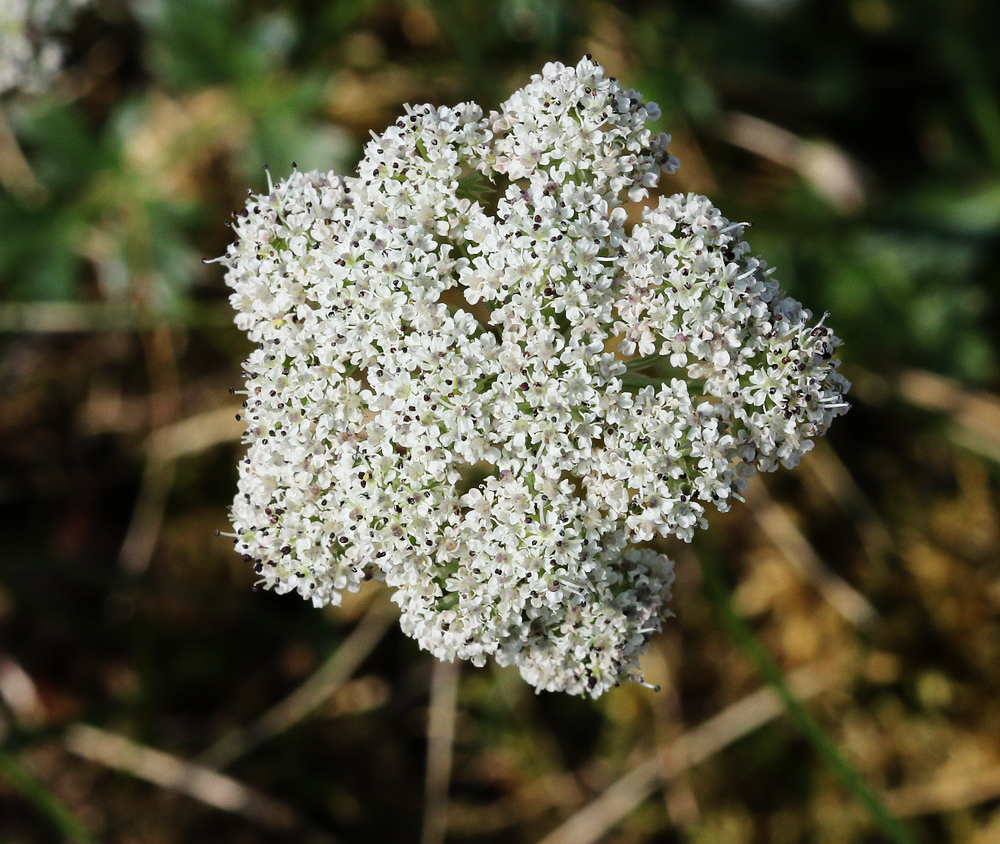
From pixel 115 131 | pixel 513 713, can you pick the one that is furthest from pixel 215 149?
pixel 513 713

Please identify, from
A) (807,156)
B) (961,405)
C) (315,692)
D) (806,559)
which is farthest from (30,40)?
(961,405)

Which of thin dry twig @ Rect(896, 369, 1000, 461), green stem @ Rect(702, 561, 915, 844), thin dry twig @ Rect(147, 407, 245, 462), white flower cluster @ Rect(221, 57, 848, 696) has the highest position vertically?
white flower cluster @ Rect(221, 57, 848, 696)

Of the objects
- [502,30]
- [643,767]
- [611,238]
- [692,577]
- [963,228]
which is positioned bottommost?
[643,767]

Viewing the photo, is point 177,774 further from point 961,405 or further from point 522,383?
point 961,405

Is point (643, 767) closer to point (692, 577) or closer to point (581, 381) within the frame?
point (692, 577)

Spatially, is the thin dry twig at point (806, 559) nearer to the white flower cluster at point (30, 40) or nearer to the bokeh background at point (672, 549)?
Answer: the bokeh background at point (672, 549)

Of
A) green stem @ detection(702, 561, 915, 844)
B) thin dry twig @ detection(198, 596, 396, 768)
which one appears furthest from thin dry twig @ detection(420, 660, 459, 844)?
green stem @ detection(702, 561, 915, 844)

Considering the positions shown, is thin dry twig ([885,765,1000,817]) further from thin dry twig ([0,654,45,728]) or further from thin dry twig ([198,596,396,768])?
thin dry twig ([0,654,45,728])
